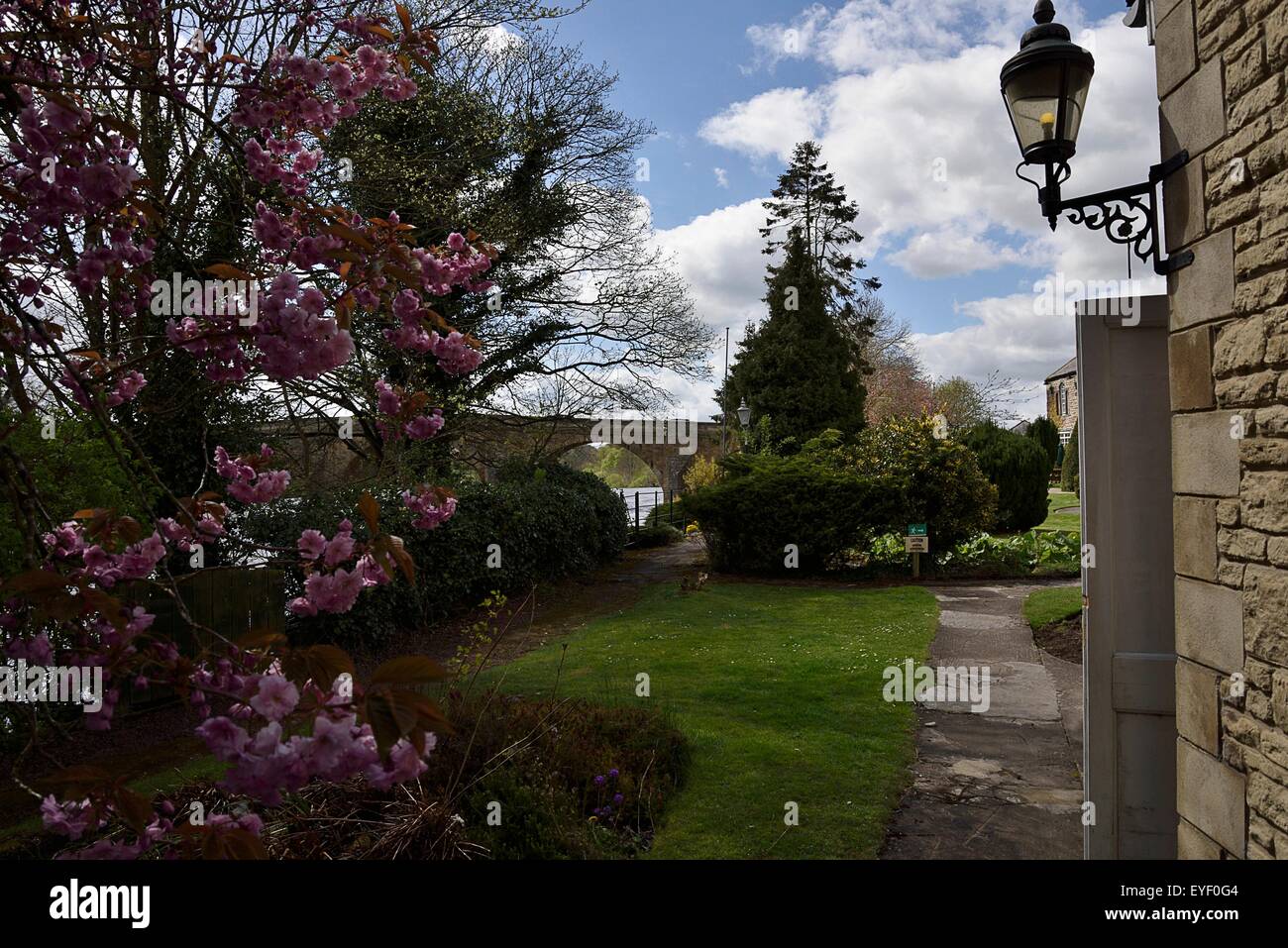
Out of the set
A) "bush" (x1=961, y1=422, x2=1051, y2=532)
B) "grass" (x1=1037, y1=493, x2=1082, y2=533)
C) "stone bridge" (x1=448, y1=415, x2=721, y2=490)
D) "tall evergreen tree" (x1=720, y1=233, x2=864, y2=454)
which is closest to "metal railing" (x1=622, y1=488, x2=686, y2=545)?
"stone bridge" (x1=448, y1=415, x2=721, y2=490)

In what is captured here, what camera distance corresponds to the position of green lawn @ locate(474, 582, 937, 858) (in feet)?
12.6

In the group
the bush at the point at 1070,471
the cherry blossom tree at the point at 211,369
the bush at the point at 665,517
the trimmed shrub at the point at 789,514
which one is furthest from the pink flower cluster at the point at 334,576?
the bush at the point at 1070,471

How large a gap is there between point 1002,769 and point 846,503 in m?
7.81

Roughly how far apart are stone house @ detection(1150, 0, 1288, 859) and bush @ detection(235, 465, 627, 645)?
5.71 m

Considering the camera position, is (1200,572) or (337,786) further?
(337,786)

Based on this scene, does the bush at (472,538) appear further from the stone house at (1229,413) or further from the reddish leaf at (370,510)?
the stone house at (1229,413)

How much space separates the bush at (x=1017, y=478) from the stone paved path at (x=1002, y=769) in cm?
1058

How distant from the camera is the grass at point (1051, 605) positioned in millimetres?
8484

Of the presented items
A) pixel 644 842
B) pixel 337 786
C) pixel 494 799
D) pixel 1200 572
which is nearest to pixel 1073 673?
pixel 1200 572

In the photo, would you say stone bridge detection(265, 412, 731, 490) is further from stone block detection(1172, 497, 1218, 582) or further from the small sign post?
stone block detection(1172, 497, 1218, 582)

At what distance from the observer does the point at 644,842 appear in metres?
3.73

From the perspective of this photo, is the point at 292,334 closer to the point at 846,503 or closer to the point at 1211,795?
the point at 1211,795
